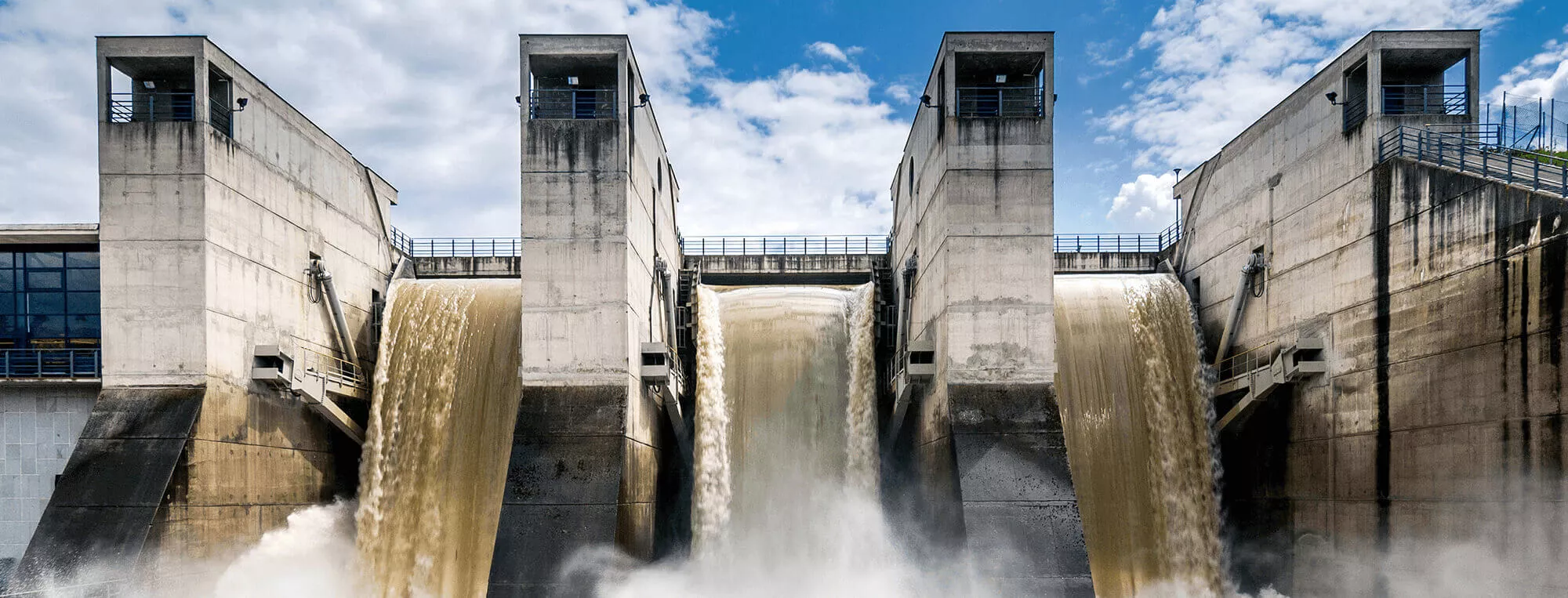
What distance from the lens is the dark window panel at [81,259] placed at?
→ 19.4 m

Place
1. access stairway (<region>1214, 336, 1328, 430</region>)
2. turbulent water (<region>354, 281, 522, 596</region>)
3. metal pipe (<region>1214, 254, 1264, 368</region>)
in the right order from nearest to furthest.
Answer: access stairway (<region>1214, 336, 1328, 430</region>) < turbulent water (<region>354, 281, 522, 596</region>) < metal pipe (<region>1214, 254, 1264, 368</region>)

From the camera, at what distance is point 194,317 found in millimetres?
17438

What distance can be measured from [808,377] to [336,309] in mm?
11032

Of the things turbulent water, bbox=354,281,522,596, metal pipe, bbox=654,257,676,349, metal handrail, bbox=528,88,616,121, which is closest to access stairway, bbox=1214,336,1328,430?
metal pipe, bbox=654,257,676,349

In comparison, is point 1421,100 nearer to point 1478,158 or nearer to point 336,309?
point 1478,158

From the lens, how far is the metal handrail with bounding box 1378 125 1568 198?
14.4 m

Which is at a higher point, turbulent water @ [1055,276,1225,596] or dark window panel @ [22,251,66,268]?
dark window panel @ [22,251,66,268]

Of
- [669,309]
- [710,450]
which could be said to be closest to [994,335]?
[710,450]

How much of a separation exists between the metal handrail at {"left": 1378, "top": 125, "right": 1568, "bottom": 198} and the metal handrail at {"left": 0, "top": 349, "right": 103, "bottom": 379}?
24.4 m

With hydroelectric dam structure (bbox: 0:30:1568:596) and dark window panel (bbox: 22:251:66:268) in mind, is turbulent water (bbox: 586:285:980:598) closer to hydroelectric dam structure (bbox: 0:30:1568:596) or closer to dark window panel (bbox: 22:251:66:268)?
hydroelectric dam structure (bbox: 0:30:1568:596)

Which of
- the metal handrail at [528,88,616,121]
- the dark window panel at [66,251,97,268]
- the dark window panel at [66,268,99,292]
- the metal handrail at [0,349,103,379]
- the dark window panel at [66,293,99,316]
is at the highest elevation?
the metal handrail at [528,88,616,121]

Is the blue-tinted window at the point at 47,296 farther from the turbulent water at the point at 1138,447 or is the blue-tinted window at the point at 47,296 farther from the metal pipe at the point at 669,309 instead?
the turbulent water at the point at 1138,447

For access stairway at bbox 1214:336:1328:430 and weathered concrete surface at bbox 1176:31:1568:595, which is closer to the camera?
weathered concrete surface at bbox 1176:31:1568:595

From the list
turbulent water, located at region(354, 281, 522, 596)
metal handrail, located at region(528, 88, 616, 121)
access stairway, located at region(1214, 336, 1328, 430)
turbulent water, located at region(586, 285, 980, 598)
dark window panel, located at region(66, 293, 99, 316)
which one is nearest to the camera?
access stairway, located at region(1214, 336, 1328, 430)
